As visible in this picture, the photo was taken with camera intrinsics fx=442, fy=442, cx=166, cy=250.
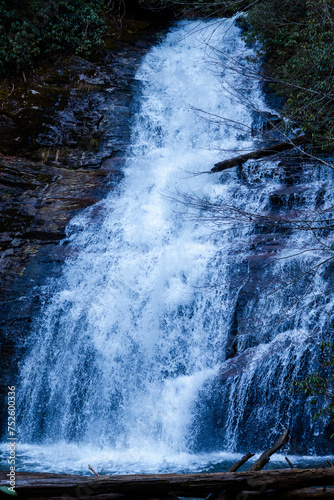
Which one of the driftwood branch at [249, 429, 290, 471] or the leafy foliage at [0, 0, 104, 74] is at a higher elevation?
the leafy foliage at [0, 0, 104, 74]

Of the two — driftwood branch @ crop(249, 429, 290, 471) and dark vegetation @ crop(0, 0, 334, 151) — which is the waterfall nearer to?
driftwood branch @ crop(249, 429, 290, 471)

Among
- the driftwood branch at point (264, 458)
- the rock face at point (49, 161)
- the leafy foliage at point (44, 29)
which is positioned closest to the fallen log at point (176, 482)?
the driftwood branch at point (264, 458)

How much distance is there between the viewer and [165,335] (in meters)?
9.17

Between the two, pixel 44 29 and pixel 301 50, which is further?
pixel 44 29

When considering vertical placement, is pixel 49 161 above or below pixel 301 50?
below

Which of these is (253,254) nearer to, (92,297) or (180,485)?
(92,297)

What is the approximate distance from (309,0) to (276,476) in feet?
40.4

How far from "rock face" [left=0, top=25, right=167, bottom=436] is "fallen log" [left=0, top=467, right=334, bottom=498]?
21.2 feet

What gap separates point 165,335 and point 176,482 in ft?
19.3

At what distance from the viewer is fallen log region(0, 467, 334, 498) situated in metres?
3.22

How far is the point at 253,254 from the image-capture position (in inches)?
383

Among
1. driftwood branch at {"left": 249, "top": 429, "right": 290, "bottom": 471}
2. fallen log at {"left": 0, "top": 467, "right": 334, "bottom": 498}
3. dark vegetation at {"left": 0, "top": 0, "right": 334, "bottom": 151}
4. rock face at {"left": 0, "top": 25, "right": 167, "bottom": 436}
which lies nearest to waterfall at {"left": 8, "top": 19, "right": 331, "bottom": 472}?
rock face at {"left": 0, "top": 25, "right": 167, "bottom": 436}

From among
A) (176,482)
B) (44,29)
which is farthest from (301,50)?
(176,482)

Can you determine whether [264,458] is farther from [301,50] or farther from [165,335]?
[301,50]
